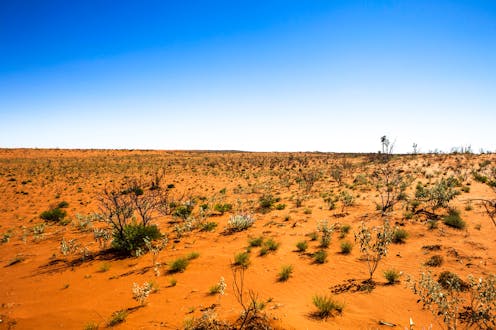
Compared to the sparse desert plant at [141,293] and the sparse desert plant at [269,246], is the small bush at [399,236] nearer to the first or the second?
the sparse desert plant at [269,246]

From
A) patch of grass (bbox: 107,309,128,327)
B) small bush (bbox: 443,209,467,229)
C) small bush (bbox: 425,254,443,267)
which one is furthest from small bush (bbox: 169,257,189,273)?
small bush (bbox: 443,209,467,229)

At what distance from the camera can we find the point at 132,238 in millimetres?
9398

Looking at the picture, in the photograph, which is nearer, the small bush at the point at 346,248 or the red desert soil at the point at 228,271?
the red desert soil at the point at 228,271

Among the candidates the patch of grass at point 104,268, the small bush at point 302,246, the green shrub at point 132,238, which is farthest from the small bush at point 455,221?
the patch of grass at point 104,268

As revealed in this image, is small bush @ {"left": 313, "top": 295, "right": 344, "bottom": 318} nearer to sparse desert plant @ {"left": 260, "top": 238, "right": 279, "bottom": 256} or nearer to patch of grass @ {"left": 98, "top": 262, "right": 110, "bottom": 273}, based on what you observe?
sparse desert plant @ {"left": 260, "top": 238, "right": 279, "bottom": 256}

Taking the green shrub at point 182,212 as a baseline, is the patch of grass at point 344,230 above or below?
above

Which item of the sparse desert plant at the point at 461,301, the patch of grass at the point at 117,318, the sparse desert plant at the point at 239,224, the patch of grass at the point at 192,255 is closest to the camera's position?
the sparse desert plant at the point at 461,301

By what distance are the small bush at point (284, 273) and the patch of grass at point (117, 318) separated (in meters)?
3.68

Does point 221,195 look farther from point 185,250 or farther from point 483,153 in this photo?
point 483,153

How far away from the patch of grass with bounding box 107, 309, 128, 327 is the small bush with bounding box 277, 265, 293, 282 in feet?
12.1

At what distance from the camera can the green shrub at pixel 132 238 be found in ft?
30.2

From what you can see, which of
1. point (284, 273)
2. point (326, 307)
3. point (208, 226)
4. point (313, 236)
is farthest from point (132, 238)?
point (326, 307)

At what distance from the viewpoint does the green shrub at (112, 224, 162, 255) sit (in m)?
9.20

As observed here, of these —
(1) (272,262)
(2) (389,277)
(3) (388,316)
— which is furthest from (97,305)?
(2) (389,277)
